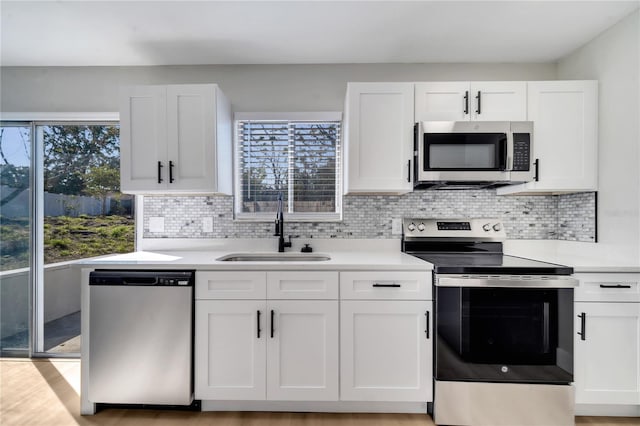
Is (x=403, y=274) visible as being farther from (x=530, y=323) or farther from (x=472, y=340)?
(x=530, y=323)

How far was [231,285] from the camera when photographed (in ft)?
5.81

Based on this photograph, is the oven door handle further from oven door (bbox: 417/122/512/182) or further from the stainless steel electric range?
oven door (bbox: 417/122/512/182)

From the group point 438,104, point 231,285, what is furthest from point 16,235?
point 438,104

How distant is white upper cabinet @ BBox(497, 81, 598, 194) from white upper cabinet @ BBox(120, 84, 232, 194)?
217cm

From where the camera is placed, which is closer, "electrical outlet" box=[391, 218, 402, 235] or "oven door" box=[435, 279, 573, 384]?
"oven door" box=[435, 279, 573, 384]

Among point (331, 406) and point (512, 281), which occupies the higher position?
point (512, 281)

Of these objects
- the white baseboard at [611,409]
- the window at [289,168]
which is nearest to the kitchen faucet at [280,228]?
the window at [289,168]

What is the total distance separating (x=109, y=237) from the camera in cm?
257

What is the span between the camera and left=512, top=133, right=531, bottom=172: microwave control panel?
78.1 inches

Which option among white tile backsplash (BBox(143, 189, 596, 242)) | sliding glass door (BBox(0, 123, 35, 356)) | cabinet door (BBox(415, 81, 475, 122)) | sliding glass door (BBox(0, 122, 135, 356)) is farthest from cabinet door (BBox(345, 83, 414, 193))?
sliding glass door (BBox(0, 123, 35, 356))

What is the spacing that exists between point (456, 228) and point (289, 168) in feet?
4.57

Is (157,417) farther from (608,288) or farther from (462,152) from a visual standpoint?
(608,288)

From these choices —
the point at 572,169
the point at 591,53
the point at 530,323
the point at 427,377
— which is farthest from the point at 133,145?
the point at 591,53

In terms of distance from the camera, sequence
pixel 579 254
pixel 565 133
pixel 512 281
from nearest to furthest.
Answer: pixel 512 281 → pixel 565 133 → pixel 579 254
